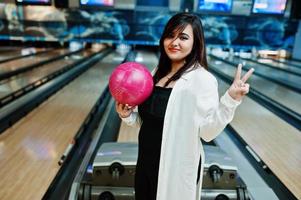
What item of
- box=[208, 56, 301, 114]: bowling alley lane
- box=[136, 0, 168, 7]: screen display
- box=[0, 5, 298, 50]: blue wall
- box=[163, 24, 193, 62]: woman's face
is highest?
box=[136, 0, 168, 7]: screen display

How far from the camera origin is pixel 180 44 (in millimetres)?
1205

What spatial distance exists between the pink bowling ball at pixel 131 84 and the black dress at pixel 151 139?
0.05 metres

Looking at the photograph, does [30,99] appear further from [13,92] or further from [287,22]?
[287,22]

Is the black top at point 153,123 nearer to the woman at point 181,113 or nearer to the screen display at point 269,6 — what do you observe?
the woman at point 181,113

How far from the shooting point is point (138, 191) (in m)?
1.41

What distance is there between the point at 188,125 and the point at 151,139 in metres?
0.20

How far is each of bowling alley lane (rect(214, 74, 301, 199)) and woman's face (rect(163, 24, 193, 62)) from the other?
1660 mm

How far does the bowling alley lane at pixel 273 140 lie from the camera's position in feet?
8.48

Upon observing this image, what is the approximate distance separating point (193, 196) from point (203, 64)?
56 centimetres

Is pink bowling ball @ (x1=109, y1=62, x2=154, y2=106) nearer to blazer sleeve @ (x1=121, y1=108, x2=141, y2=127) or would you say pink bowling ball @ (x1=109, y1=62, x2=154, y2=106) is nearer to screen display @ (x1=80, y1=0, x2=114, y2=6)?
Answer: blazer sleeve @ (x1=121, y1=108, x2=141, y2=127)

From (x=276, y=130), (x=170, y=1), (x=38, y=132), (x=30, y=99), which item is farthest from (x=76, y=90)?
(x=170, y=1)

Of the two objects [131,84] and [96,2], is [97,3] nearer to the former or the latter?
[96,2]

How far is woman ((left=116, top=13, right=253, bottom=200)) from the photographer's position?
115 cm

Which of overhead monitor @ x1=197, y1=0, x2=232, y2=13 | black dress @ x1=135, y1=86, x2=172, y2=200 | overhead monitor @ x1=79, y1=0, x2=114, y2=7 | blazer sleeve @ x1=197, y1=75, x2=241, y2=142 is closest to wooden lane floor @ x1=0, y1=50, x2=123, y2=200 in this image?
black dress @ x1=135, y1=86, x2=172, y2=200
